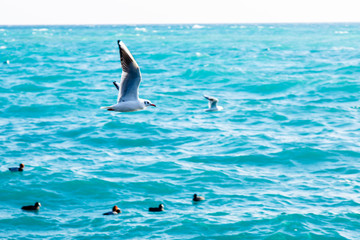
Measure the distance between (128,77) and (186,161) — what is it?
1311 cm

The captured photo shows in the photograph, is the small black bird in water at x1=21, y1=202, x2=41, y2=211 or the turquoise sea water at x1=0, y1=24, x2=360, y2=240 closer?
the turquoise sea water at x1=0, y1=24, x2=360, y2=240

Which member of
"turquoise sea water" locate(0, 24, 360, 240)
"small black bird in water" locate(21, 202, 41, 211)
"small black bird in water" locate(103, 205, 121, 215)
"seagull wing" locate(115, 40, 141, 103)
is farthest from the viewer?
"small black bird in water" locate(21, 202, 41, 211)

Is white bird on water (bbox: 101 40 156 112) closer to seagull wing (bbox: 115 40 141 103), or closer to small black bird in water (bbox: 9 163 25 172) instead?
seagull wing (bbox: 115 40 141 103)

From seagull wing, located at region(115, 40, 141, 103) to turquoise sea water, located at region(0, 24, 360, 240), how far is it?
245 inches

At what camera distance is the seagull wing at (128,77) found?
1247cm

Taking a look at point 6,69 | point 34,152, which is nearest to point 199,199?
point 34,152

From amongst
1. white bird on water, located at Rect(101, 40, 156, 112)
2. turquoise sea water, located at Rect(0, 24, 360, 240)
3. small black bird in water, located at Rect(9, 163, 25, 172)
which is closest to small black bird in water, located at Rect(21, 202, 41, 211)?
turquoise sea water, located at Rect(0, 24, 360, 240)

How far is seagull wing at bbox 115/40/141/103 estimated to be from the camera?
1247cm

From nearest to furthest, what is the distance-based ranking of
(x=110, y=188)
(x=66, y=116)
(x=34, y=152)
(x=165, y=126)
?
1. (x=110, y=188)
2. (x=34, y=152)
3. (x=165, y=126)
4. (x=66, y=116)

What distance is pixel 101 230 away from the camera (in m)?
18.4

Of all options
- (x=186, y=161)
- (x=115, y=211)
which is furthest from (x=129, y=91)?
(x=186, y=161)

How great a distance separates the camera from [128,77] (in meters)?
13.2

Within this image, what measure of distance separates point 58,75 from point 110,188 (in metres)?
38.1

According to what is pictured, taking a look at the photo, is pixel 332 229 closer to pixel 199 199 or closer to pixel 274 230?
pixel 274 230
